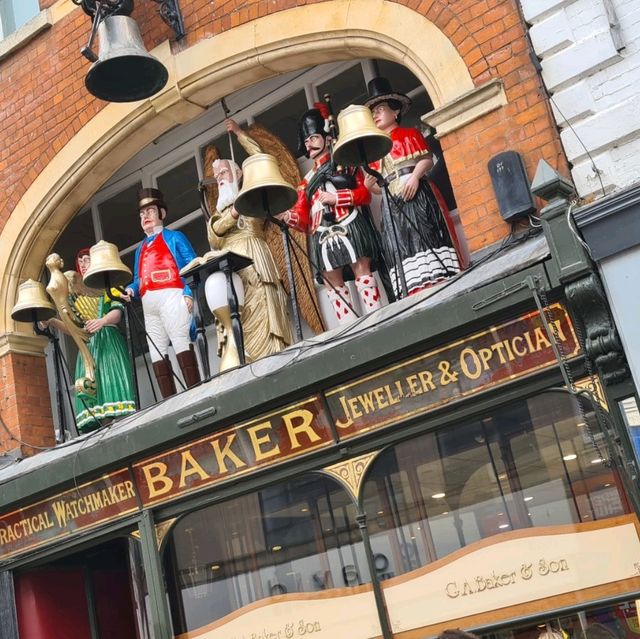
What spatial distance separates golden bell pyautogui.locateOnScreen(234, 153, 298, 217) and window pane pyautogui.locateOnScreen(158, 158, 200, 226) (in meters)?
2.37

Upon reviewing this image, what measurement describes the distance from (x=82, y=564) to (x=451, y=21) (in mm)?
5599

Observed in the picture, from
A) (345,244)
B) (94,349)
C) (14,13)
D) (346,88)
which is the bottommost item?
(345,244)

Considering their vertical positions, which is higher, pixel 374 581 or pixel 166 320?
pixel 166 320

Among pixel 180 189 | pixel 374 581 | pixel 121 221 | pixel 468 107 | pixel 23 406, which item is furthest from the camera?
pixel 121 221

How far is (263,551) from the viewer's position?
7383 mm

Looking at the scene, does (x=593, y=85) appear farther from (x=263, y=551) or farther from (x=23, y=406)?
(x=23, y=406)

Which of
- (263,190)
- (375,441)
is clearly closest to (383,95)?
(263,190)

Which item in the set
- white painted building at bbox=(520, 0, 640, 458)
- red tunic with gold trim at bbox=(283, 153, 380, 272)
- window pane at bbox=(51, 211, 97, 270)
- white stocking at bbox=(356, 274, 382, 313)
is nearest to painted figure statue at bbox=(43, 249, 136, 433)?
window pane at bbox=(51, 211, 97, 270)

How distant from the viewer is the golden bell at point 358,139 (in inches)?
277

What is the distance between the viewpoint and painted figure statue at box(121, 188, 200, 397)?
887 cm

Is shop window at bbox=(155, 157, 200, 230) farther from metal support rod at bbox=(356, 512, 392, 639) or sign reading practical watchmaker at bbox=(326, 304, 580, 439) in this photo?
metal support rod at bbox=(356, 512, 392, 639)

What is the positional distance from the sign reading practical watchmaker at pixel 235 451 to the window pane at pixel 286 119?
308 centimetres

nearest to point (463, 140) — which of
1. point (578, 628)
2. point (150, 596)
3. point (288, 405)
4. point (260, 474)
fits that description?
point (288, 405)

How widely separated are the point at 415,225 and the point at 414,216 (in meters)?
0.09
